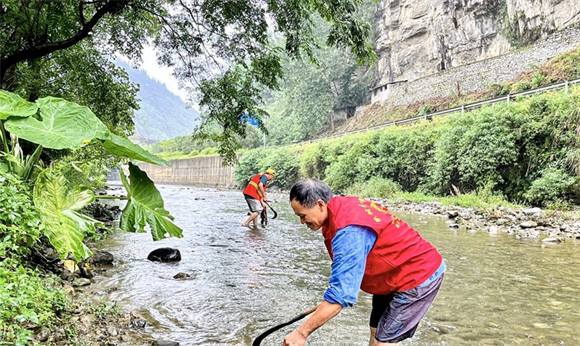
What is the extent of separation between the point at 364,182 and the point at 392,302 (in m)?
21.2

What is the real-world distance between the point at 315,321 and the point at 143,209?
287 cm

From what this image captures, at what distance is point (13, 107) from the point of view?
350 centimetres

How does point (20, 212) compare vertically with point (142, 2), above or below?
below

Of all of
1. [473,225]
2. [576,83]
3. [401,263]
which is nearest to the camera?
[401,263]

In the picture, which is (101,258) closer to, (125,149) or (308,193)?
(125,149)

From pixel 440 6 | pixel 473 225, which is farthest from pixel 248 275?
pixel 440 6

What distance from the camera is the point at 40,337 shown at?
292cm

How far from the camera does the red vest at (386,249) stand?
2230 millimetres

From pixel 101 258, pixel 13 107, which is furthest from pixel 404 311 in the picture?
pixel 101 258

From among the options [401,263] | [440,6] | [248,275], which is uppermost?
[440,6]

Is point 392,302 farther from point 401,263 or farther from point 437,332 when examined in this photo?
point 437,332

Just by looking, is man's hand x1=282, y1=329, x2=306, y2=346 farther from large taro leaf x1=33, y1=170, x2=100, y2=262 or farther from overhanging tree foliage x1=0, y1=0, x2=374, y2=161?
overhanging tree foliage x1=0, y1=0, x2=374, y2=161

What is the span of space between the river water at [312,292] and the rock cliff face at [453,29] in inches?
1134

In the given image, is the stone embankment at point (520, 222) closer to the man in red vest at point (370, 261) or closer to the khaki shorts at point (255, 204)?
the khaki shorts at point (255, 204)
